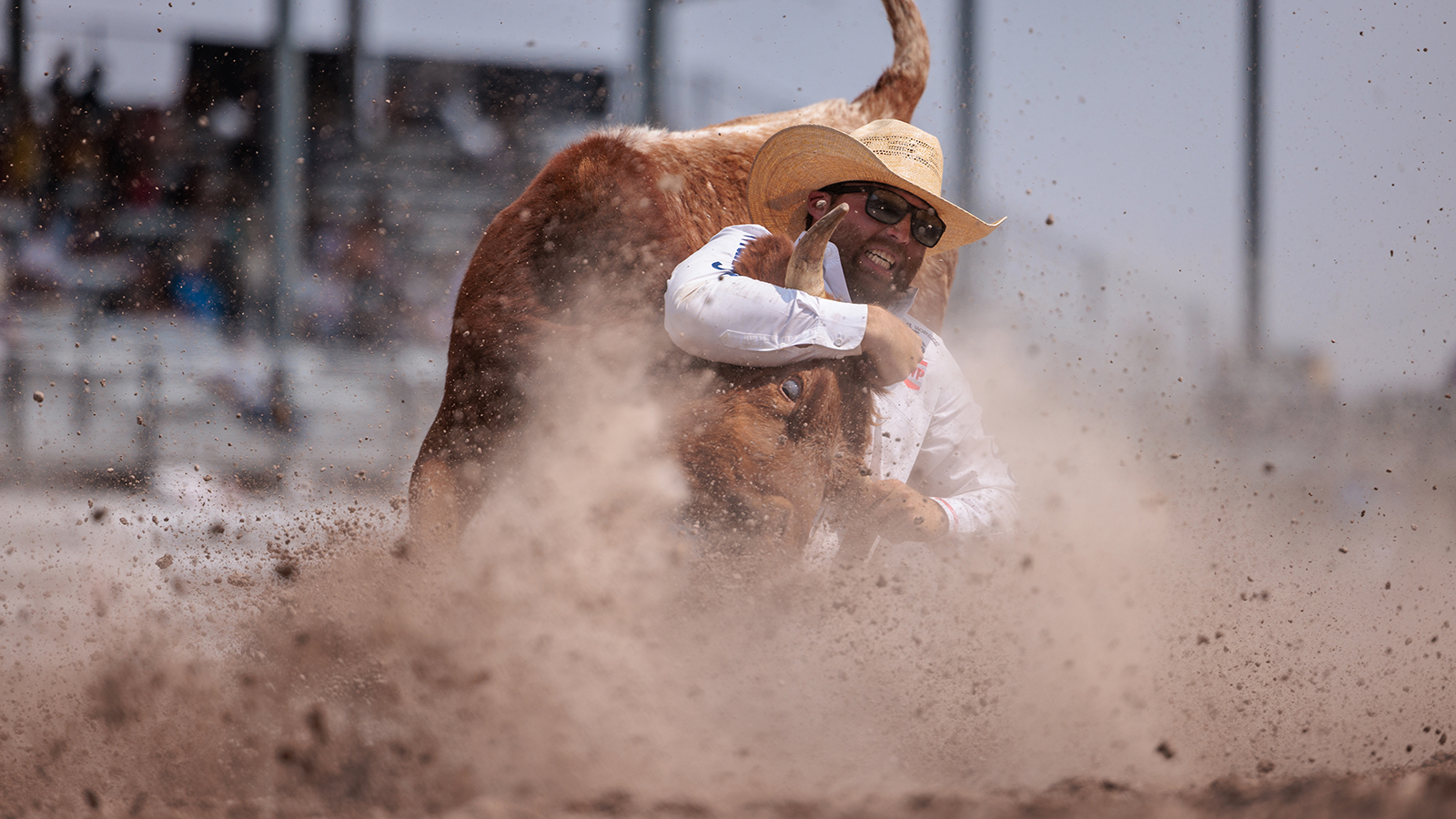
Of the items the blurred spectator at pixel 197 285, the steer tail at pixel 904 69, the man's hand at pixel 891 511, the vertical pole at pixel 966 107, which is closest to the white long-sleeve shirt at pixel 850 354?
the man's hand at pixel 891 511

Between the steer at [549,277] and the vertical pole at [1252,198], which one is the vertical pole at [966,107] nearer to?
the vertical pole at [1252,198]

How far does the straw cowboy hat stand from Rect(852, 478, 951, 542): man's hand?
0.83m

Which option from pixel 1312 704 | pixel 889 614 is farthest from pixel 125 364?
pixel 1312 704

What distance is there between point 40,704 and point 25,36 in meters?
8.07

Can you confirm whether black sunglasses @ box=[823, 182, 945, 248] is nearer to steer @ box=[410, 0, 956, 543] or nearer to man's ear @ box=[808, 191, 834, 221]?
man's ear @ box=[808, 191, 834, 221]

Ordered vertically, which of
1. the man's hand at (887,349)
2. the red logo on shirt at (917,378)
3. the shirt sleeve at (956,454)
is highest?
the man's hand at (887,349)

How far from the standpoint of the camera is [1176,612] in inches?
139

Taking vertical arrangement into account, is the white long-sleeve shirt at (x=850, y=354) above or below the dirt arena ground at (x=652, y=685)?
above

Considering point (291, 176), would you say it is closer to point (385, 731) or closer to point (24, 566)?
point (24, 566)

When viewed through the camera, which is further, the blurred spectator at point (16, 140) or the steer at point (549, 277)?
the blurred spectator at point (16, 140)

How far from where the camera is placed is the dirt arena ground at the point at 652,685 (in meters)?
2.38

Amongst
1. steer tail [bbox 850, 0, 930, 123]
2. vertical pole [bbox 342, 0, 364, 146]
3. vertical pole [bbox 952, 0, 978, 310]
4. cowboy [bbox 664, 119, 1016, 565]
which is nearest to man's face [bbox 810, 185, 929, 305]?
cowboy [bbox 664, 119, 1016, 565]

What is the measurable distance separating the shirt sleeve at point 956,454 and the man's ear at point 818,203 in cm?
64

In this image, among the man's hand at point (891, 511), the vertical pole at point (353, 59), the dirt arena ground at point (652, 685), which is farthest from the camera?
the vertical pole at point (353, 59)
